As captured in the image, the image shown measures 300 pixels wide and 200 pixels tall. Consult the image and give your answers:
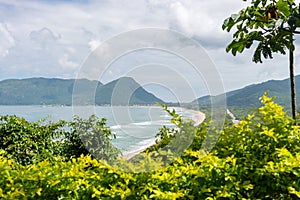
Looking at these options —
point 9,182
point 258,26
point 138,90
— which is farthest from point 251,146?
point 258,26

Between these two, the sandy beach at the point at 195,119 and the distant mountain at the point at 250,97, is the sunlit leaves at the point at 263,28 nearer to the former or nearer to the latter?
the distant mountain at the point at 250,97

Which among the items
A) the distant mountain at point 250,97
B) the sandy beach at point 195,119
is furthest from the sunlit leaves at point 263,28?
the sandy beach at point 195,119

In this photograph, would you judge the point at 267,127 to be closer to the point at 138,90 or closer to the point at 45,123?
the point at 138,90

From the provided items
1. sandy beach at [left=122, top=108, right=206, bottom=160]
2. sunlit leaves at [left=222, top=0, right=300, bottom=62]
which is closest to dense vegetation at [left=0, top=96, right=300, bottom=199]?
sandy beach at [left=122, top=108, right=206, bottom=160]

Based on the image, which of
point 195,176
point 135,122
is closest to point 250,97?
point 135,122

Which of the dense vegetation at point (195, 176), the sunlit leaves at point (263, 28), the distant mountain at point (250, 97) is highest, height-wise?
the sunlit leaves at point (263, 28)

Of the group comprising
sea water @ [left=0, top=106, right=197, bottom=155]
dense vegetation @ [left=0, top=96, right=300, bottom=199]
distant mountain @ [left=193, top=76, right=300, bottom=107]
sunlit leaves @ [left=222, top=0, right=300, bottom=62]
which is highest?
sunlit leaves @ [left=222, top=0, right=300, bottom=62]

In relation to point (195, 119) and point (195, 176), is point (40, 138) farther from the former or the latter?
point (195, 176)

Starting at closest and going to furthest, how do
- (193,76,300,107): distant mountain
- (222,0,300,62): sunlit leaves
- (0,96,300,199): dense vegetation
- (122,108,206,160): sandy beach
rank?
(0,96,300,199): dense vegetation
(122,108,206,160): sandy beach
(193,76,300,107): distant mountain
(222,0,300,62): sunlit leaves

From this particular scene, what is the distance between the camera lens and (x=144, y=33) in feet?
7.61

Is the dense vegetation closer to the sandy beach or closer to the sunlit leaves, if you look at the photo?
the sandy beach

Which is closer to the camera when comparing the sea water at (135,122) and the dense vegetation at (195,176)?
the dense vegetation at (195,176)

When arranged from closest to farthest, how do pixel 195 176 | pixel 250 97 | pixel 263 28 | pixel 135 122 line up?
pixel 195 176 < pixel 135 122 < pixel 263 28 < pixel 250 97

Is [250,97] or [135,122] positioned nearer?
[135,122]
